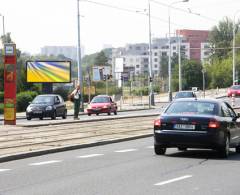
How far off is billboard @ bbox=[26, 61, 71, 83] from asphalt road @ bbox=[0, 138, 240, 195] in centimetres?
4063

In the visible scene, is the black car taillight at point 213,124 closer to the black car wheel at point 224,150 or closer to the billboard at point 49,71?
the black car wheel at point 224,150

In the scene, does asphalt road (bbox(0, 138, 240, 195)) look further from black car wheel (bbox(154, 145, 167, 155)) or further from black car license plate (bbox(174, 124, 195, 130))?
black car license plate (bbox(174, 124, 195, 130))

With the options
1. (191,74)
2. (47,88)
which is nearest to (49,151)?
(47,88)

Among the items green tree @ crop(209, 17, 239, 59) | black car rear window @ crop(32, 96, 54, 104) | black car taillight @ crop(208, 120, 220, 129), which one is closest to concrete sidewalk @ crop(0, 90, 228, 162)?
black car taillight @ crop(208, 120, 220, 129)

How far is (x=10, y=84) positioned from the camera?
2717 cm

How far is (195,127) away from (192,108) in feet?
2.50

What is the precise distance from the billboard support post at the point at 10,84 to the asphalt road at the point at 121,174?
10.5 metres

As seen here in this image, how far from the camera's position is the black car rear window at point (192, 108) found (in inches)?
626

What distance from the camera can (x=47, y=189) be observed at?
10.5 m

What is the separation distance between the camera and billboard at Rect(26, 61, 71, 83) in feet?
189

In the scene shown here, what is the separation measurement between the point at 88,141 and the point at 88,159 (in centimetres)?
437

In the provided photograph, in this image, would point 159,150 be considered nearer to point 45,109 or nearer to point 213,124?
point 213,124

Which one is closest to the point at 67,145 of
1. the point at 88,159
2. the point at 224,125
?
the point at 88,159

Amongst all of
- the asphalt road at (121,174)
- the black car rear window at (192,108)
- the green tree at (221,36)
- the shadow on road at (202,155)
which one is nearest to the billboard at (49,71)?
the shadow on road at (202,155)
